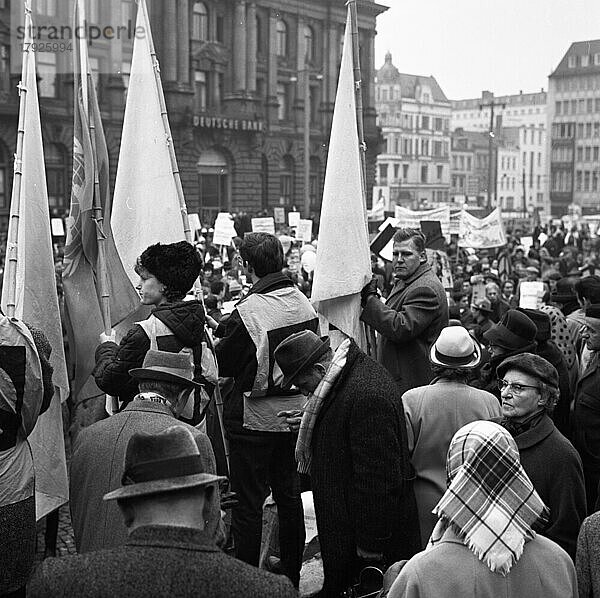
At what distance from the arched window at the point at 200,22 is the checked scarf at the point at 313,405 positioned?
43.7 meters

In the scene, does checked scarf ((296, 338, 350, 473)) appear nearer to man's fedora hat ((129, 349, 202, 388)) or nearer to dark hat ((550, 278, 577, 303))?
man's fedora hat ((129, 349, 202, 388))

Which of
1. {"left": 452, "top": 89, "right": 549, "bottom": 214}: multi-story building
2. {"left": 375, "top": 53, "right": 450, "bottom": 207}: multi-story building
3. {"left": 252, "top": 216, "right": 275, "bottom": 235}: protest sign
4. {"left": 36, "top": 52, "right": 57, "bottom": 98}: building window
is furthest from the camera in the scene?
{"left": 452, "top": 89, "right": 549, "bottom": 214}: multi-story building

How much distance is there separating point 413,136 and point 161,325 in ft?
298

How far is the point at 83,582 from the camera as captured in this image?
190 centimetres

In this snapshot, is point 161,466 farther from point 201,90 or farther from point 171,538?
point 201,90

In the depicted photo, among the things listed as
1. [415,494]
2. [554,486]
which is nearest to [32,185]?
[415,494]

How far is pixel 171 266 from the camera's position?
398cm

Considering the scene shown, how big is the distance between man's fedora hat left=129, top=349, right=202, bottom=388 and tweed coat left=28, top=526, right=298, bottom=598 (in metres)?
1.32

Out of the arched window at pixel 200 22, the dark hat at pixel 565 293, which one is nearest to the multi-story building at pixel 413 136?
the arched window at pixel 200 22

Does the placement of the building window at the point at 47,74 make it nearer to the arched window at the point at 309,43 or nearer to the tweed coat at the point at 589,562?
the arched window at the point at 309,43

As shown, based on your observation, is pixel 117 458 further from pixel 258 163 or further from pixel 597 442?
pixel 258 163

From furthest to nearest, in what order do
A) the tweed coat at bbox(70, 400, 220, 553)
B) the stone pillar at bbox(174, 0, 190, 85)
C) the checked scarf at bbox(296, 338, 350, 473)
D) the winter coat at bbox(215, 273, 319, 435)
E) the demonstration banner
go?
the stone pillar at bbox(174, 0, 190, 85)
the demonstration banner
the winter coat at bbox(215, 273, 319, 435)
the checked scarf at bbox(296, 338, 350, 473)
the tweed coat at bbox(70, 400, 220, 553)

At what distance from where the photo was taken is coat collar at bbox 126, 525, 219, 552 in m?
1.93

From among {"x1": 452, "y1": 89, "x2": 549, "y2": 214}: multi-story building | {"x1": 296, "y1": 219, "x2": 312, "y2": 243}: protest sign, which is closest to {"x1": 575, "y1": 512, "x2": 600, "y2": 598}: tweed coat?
{"x1": 296, "y1": 219, "x2": 312, "y2": 243}: protest sign
